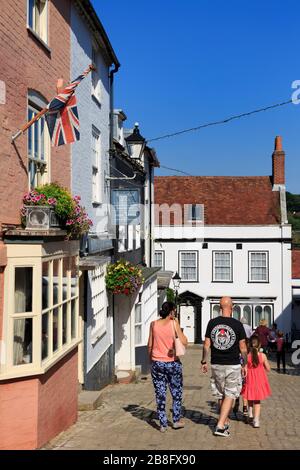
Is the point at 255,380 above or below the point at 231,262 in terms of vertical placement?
below

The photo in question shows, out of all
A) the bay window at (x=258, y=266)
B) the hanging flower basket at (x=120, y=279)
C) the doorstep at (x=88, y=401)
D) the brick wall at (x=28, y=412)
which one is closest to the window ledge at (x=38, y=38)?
the brick wall at (x=28, y=412)

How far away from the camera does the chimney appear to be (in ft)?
115

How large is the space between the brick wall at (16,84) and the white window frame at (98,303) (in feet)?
11.8

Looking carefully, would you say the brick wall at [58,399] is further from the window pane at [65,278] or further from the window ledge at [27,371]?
the window pane at [65,278]

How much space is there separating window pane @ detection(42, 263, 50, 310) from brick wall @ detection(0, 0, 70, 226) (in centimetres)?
72

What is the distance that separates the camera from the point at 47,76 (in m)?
9.24

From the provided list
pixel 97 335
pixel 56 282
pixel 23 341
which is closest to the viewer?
pixel 23 341

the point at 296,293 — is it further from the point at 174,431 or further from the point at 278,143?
the point at 174,431

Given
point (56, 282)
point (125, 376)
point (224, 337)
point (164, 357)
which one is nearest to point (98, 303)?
point (125, 376)

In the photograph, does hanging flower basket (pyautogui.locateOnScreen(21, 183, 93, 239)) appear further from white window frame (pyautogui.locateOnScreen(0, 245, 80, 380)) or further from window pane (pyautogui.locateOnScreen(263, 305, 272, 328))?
window pane (pyautogui.locateOnScreen(263, 305, 272, 328))

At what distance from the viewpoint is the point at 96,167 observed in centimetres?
1370

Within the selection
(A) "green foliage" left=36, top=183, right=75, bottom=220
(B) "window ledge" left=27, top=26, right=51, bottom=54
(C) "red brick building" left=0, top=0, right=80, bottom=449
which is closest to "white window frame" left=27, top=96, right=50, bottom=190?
(C) "red brick building" left=0, top=0, right=80, bottom=449

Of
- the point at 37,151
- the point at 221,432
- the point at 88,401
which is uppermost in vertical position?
the point at 37,151

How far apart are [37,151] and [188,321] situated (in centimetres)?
2534
